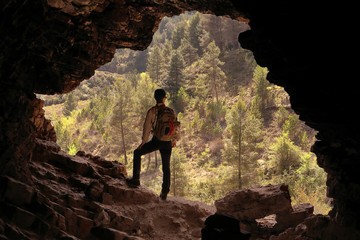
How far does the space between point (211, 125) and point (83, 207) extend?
28445 mm

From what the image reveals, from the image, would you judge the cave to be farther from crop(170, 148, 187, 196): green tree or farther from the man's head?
crop(170, 148, 187, 196): green tree

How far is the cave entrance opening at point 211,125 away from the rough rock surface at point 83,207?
9.76 m

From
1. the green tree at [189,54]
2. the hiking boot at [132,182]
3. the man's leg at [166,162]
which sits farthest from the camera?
the green tree at [189,54]

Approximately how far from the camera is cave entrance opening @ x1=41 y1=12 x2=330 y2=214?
58.9ft

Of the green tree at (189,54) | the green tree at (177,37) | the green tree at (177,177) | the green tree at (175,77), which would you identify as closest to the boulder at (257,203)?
the green tree at (177,177)

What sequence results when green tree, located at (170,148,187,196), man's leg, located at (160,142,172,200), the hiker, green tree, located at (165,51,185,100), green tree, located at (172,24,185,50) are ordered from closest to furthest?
the hiker, man's leg, located at (160,142,172,200), green tree, located at (170,148,187,196), green tree, located at (165,51,185,100), green tree, located at (172,24,185,50)

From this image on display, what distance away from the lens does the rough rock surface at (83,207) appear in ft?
12.3

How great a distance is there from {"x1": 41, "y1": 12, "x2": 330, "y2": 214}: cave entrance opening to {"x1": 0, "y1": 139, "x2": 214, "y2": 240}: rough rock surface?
9.76 meters

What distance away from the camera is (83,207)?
16.9ft

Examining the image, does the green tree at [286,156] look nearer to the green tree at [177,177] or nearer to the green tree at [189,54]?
the green tree at [177,177]

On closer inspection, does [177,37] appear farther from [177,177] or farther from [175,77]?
[177,177]

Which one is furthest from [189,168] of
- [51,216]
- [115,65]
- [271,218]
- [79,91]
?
[115,65]

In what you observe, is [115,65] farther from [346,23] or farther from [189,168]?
[346,23]

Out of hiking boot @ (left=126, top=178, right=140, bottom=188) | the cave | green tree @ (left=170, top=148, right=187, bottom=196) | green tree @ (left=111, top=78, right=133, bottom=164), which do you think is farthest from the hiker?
green tree @ (left=111, top=78, right=133, bottom=164)
